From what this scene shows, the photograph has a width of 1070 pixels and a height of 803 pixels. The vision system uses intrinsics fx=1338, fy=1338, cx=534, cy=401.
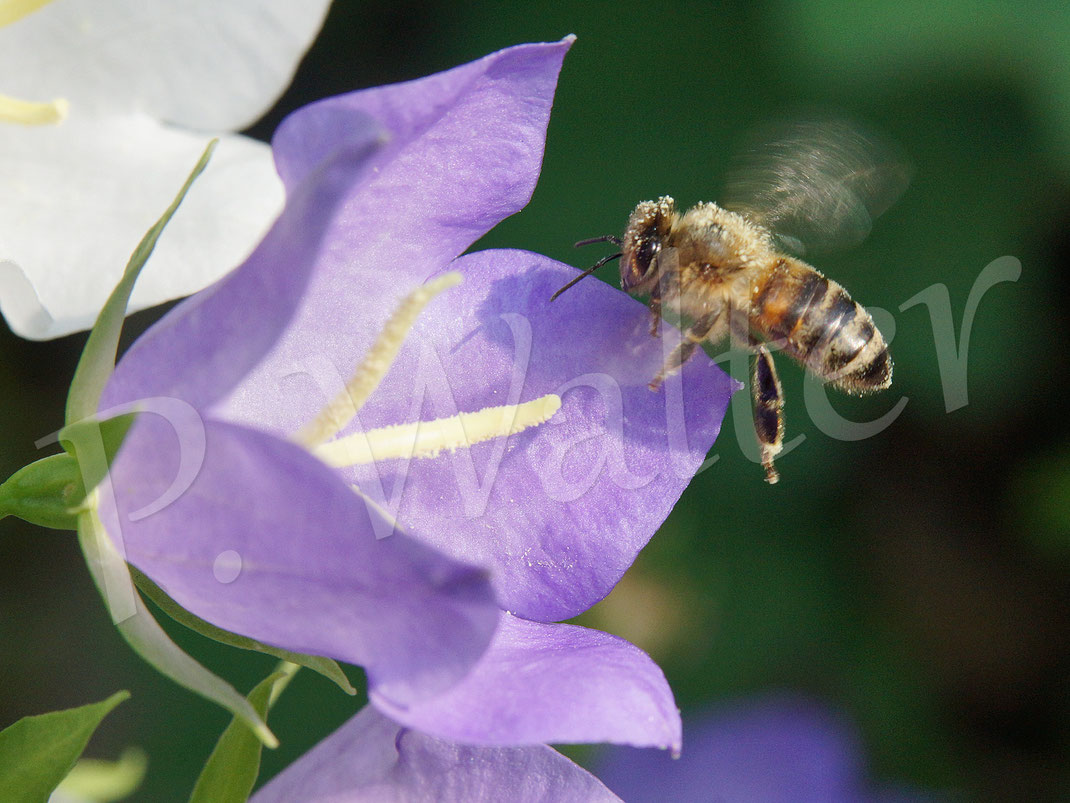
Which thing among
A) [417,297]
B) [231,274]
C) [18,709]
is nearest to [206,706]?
[18,709]

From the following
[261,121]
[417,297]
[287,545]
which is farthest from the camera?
[261,121]

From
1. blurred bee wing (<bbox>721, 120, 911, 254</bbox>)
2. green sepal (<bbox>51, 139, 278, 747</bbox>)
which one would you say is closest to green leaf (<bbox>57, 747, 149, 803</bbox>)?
green sepal (<bbox>51, 139, 278, 747</bbox>)

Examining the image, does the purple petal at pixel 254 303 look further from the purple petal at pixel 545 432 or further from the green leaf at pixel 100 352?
the purple petal at pixel 545 432

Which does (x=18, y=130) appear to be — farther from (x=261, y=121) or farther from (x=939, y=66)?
(x=939, y=66)

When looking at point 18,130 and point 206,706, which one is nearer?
point 18,130

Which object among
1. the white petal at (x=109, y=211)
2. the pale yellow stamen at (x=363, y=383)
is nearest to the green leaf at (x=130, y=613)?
the pale yellow stamen at (x=363, y=383)

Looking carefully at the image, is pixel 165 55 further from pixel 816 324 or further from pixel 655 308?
pixel 816 324

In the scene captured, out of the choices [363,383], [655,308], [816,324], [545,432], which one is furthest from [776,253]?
→ [363,383]
